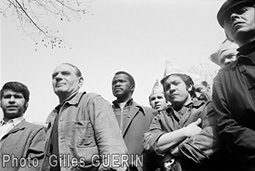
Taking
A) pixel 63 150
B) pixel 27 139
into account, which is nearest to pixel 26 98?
pixel 27 139

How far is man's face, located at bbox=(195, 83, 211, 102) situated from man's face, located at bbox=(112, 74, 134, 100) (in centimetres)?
78

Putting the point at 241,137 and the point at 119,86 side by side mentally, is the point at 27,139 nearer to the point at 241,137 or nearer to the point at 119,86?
the point at 119,86

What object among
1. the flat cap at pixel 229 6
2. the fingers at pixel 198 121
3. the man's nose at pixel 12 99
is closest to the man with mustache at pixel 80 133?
the man's nose at pixel 12 99

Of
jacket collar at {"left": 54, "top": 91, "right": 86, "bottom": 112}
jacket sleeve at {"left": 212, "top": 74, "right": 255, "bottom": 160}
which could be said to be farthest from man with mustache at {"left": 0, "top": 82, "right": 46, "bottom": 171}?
jacket sleeve at {"left": 212, "top": 74, "right": 255, "bottom": 160}

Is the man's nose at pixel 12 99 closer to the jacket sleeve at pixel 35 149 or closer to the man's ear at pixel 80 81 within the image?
the jacket sleeve at pixel 35 149

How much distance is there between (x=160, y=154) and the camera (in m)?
2.61

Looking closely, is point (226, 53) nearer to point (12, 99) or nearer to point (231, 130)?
point (231, 130)

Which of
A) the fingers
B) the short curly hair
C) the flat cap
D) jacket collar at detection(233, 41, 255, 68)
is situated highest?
the flat cap

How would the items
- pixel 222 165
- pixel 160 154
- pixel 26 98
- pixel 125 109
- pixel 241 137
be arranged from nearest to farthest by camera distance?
pixel 241 137 < pixel 222 165 < pixel 160 154 < pixel 26 98 < pixel 125 109

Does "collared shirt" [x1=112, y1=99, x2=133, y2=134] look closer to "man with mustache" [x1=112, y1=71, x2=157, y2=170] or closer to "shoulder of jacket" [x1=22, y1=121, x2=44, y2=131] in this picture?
"man with mustache" [x1=112, y1=71, x2=157, y2=170]

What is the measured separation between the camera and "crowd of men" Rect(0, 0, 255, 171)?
2117mm

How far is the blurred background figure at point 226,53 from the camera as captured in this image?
2771 mm

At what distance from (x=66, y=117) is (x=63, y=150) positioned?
1.00 feet

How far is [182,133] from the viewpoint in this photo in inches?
99.5
